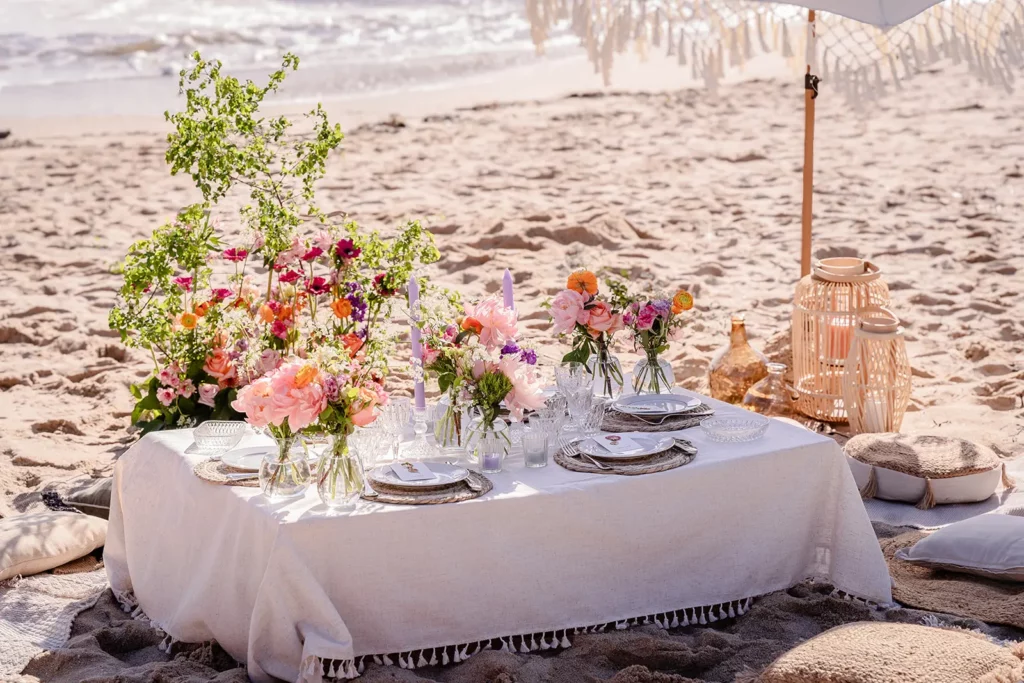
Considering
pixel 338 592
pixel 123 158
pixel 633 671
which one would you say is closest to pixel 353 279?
pixel 338 592

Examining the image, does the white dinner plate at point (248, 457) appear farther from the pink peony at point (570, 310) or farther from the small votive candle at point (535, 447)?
the pink peony at point (570, 310)

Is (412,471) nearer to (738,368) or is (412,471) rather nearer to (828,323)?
(738,368)

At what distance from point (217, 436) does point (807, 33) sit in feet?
9.01

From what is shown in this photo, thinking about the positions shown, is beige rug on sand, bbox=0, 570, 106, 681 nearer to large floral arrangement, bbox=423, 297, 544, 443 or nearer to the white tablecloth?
the white tablecloth

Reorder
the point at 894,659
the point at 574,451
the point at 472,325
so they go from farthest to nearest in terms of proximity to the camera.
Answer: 1. the point at 574,451
2. the point at 472,325
3. the point at 894,659

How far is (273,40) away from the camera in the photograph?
18125 millimetres

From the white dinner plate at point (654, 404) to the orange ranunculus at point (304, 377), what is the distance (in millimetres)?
1114

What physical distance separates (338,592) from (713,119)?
9.29 metres

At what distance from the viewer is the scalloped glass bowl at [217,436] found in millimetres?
3320

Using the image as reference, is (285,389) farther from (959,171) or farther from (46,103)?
(46,103)

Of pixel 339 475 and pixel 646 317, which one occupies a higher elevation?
pixel 646 317

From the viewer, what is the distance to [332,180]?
9.47m

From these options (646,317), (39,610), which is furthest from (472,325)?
(39,610)

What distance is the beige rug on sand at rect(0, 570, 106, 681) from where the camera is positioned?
10.8ft
